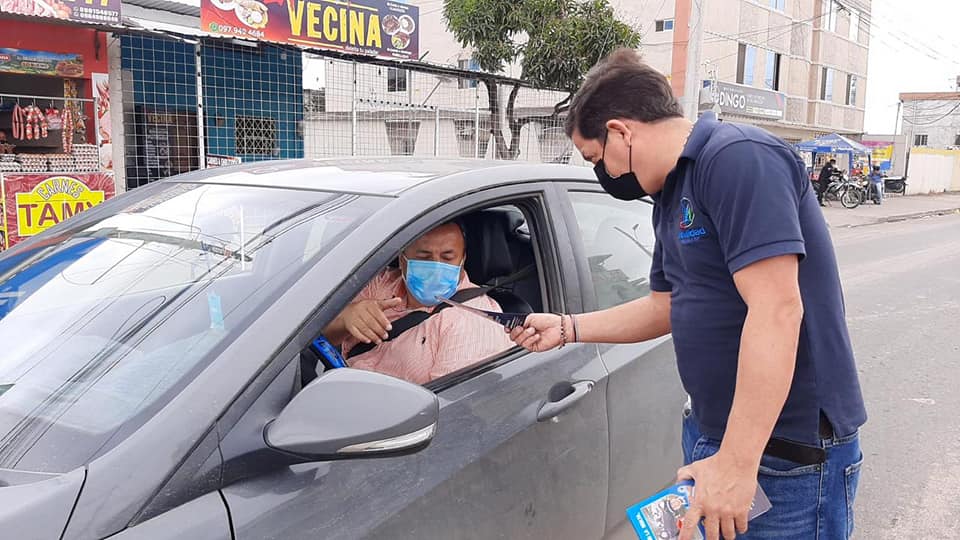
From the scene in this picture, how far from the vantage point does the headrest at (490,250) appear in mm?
2793

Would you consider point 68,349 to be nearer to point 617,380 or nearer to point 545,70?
point 617,380

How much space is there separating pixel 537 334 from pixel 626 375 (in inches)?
16.7

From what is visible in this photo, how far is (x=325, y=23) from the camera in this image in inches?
408

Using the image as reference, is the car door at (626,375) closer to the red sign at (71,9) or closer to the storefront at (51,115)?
the storefront at (51,115)

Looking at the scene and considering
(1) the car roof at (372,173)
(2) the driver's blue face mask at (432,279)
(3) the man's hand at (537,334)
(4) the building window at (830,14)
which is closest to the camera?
(1) the car roof at (372,173)

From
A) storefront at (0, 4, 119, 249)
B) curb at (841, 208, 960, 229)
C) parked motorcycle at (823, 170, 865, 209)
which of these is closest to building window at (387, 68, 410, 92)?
storefront at (0, 4, 119, 249)

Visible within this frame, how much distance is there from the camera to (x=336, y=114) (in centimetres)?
1127

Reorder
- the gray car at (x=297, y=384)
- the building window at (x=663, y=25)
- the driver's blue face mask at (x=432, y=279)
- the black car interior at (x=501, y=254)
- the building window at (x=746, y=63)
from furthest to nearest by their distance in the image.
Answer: the building window at (x=746, y=63)
the building window at (x=663, y=25)
the black car interior at (x=501, y=254)
the driver's blue face mask at (x=432, y=279)
the gray car at (x=297, y=384)

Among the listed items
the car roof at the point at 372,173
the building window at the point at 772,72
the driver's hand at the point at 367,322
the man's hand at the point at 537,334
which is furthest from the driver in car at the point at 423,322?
the building window at the point at 772,72

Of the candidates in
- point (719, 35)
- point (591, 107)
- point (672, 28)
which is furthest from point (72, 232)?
point (719, 35)

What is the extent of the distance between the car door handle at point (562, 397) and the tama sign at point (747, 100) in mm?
20748

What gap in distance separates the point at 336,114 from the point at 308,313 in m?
10.2

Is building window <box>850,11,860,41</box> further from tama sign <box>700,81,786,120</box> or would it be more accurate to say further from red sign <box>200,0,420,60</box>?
red sign <box>200,0,420,60</box>

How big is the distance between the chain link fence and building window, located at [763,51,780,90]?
63.4 feet
